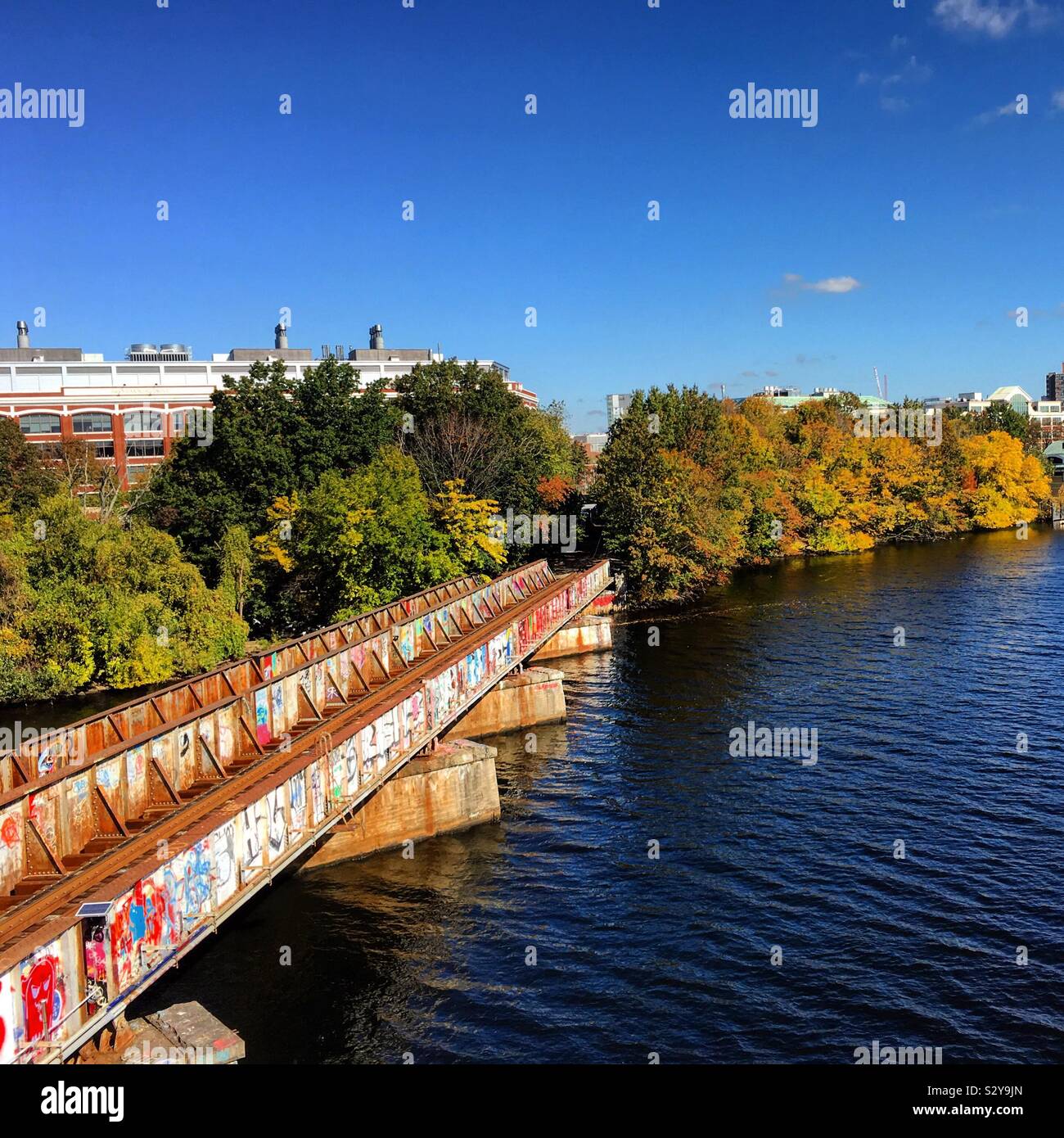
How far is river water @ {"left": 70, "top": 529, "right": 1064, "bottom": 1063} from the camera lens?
22.4 metres

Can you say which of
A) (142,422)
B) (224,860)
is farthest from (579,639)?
(142,422)

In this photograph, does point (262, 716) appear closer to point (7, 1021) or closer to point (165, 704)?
point (165, 704)

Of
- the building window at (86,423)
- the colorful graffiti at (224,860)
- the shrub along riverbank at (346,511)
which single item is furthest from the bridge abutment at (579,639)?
the building window at (86,423)

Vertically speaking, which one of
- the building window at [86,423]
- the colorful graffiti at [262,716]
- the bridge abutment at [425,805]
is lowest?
the bridge abutment at [425,805]

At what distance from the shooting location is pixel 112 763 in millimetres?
24438

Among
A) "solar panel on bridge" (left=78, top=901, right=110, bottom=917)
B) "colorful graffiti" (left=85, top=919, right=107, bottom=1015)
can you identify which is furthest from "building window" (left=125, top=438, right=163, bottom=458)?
"colorful graffiti" (left=85, top=919, right=107, bottom=1015)

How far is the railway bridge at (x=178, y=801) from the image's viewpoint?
54.2 feet

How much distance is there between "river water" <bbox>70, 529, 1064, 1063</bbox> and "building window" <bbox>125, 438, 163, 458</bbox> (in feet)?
249

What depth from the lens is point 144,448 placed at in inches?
4232

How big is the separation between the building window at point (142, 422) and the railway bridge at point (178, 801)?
7460 centimetres

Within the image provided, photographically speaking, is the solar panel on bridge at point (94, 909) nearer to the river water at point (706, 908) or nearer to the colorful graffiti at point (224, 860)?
the colorful graffiti at point (224, 860)

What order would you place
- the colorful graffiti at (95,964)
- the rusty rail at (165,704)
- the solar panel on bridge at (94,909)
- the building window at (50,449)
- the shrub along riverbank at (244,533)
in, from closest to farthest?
the solar panel on bridge at (94,909) → the colorful graffiti at (95,964) → the rusty rail at (165,704) → the shrub along riverbank at (244,533) → the building window at (50,449)

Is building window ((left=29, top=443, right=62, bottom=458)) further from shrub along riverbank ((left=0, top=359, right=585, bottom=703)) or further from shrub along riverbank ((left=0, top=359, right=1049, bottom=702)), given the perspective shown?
shrub along riverbank ((left=0, top=359, right=585, bottom=703))

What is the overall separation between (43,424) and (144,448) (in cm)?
1022
